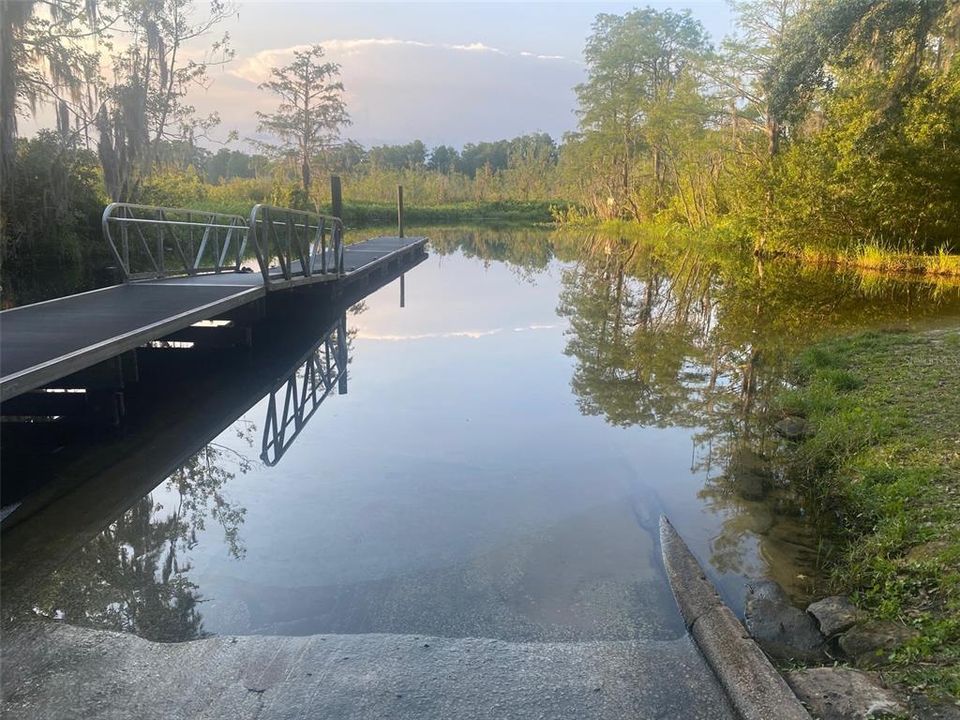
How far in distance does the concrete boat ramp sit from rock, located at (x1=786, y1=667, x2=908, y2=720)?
0.27 m

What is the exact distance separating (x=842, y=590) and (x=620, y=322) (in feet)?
26.0

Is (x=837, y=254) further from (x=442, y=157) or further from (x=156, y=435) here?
(x=442, y=157)

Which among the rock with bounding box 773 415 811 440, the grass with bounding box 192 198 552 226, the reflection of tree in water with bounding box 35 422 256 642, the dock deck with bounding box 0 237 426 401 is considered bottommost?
the reflection of tree in water with bounding box 35 422 256 642

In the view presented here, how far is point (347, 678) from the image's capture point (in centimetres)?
258

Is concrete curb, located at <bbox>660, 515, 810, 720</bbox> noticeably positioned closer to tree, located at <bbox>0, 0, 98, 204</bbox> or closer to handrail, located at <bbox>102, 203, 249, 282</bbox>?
handrail, located at <bbox>102, 203, 249, 282</bbox>

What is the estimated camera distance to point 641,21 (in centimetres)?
3453

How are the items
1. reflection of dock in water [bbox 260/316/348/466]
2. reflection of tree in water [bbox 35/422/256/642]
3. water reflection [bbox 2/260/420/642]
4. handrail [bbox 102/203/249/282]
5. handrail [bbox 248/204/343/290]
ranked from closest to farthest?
reflection of tree in water [bbox 35/422/256/642] → water reflection [bbox 2/260/420/642] → reflection of dock in water [bbox 260/316/348/466] → handrail [bbox 102/203/249/282] → handrail [bbox 248/204/343/290]

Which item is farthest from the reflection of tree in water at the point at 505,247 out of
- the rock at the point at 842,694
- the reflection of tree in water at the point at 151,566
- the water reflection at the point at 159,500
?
the rock at the point at 842,694

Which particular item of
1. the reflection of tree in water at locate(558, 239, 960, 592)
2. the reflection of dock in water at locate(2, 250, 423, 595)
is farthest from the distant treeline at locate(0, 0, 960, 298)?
the reflection of dock in water at locate(2, 250, 423, 595)

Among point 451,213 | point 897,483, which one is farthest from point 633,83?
point 897,483

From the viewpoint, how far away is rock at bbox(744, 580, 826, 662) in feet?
9.19

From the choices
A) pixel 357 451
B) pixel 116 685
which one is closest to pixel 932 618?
pixel 116 685

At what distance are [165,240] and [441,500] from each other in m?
13.0

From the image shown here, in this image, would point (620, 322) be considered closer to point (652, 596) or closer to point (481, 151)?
point (652, 596)
